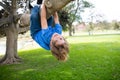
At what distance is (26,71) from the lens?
16562 mm

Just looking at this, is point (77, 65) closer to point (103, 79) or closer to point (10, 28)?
point (103, 79)

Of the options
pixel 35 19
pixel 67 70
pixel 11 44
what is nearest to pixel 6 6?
pixel 11 44

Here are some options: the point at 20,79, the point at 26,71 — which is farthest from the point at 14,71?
the point at 20,79

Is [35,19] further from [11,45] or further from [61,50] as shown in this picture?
[11,45]

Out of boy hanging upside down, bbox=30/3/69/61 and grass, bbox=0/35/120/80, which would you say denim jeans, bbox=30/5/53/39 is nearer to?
boy hanging upside down, bbox=30/3/69/61

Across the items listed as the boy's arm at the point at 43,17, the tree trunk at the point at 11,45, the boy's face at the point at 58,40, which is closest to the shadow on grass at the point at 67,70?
the tree trunk at the point at 11,45

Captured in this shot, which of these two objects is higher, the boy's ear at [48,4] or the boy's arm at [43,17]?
the boy's ear at [48,4]

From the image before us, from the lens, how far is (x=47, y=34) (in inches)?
163

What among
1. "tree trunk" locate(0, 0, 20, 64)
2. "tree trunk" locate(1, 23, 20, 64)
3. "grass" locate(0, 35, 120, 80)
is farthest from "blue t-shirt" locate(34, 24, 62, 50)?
"tree trunk" locate(1, 23, 20, 64)

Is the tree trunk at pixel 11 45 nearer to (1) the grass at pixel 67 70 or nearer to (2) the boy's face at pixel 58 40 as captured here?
(1) the grass at pixel 67 70

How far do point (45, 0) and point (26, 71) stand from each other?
1311cm

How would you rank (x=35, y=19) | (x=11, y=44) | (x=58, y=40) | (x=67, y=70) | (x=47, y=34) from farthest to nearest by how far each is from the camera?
1. (x=11, y=44)
2. (x=67, y=70)
3. (x=35, y=19)
4. (x=47, y=34)
5. (x=58, y=40)

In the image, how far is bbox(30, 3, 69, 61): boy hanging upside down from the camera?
3932mm

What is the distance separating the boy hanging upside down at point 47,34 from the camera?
3932mm
